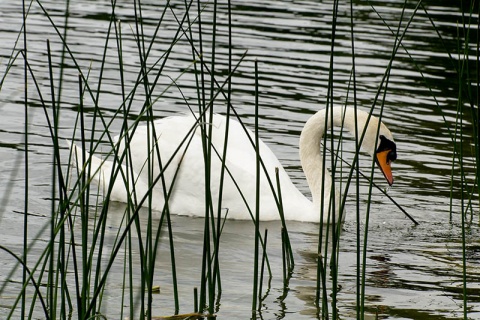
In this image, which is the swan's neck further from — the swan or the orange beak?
the orange beak

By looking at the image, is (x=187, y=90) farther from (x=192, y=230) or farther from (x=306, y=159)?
(x=192, y=230)

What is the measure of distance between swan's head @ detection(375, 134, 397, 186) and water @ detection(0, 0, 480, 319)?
0.31m

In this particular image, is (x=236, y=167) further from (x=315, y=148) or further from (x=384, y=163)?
(x=384, y=163)

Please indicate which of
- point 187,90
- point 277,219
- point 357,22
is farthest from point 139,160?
point 357,22

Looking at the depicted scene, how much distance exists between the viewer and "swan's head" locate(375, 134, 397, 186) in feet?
25.6

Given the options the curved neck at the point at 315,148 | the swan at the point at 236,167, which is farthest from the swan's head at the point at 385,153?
the curved neck at the point at 315,148

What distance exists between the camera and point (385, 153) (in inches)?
310

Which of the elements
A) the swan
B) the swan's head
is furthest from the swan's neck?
the swan's head

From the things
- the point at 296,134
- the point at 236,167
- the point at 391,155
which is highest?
the point at 296,134

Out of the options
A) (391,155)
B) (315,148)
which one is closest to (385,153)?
(391,155)

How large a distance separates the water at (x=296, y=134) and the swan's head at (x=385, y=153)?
1.02 ft

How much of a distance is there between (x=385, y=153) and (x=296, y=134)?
7.08 feet

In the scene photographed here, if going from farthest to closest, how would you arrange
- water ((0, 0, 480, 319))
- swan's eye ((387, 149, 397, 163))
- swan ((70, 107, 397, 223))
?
swan's eye ((387, 149, 397, 163)) → swan ((70, 107, 397, 223)) → water ((0, 0, 480, 319))

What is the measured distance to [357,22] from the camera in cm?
1739
